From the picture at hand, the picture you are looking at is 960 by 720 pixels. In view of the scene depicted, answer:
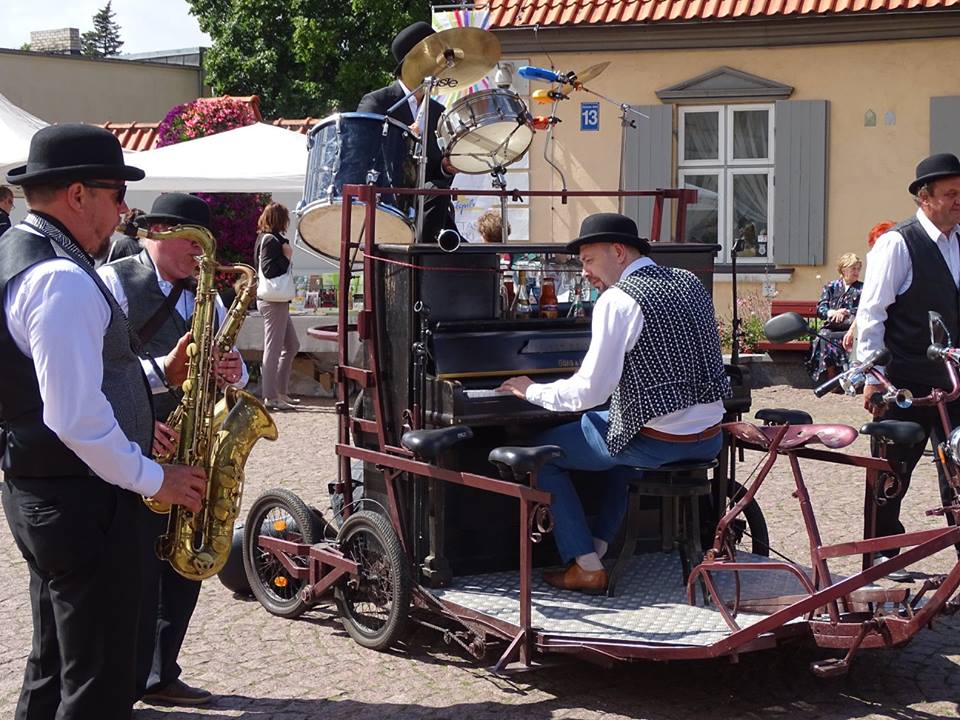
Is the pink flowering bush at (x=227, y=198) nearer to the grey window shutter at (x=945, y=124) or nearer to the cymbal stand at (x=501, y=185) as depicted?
the grey window shutter at (x=945, y=124)

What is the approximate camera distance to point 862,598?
175 inches

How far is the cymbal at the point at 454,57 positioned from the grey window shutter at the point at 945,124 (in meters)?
8.07

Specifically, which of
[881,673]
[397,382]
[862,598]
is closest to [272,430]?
[397,382]

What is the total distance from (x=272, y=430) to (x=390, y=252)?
1151 mm

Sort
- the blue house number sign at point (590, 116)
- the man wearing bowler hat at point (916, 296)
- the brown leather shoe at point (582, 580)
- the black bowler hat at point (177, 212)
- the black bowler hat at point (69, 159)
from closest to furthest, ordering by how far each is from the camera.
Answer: the black bowler hat at point (69, 159), the black bowler hat at point (177, 212), the brown leather shoe at point (582, 580), the man wearing bowler hat at point (916, 296), the blue house number sign at point (590, 116)

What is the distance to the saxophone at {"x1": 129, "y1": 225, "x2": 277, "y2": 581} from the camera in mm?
4305

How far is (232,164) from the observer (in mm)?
13281

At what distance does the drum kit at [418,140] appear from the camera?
20.0ft

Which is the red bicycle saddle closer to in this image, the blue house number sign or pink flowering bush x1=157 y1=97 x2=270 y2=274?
the blue house number sign

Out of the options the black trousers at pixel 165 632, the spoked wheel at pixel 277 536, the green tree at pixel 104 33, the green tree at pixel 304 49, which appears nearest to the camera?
the black trousers at pixel 165 632

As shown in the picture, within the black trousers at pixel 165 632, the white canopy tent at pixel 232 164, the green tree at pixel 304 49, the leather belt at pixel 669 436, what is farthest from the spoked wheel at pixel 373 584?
the green tree at pixel 304 49

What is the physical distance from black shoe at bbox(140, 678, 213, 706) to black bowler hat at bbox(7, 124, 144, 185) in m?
2.10

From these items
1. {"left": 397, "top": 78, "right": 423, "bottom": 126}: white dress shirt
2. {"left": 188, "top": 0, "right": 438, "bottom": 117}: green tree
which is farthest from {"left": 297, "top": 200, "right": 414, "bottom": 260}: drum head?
{"left": 188, "top": 0, "right": 438, "bottom": 117}: green tree

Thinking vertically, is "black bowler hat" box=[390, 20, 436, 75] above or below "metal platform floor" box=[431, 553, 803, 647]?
above
